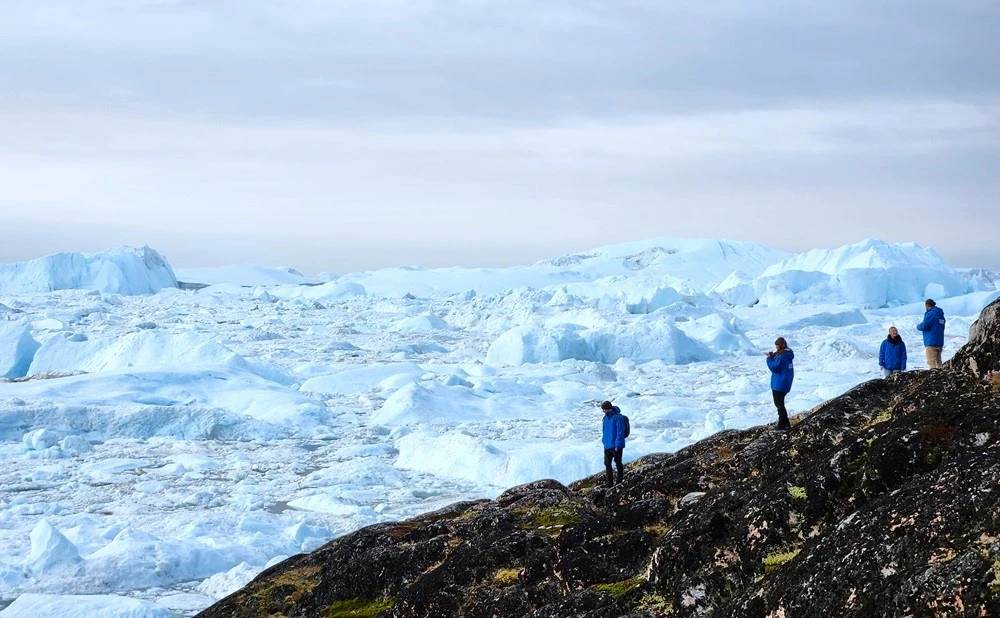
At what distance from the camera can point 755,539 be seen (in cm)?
700

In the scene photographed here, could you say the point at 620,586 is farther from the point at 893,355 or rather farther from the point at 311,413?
the point at 311,413

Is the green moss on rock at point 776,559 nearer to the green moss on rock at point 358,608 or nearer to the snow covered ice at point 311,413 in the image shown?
the green moss on rock at point 358,608

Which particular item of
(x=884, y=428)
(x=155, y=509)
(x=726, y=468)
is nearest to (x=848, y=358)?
(x=155, y=509)

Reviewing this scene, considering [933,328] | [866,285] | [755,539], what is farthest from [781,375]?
[866,285]

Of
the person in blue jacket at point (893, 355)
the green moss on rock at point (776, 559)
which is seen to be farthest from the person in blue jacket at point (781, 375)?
the green moss on rock at point (776, 559)

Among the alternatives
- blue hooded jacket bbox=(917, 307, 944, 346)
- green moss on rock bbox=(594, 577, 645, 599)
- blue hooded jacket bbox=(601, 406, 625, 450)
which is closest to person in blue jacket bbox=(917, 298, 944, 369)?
blue hooded jacket bbox=(917, 307, 944, 346)

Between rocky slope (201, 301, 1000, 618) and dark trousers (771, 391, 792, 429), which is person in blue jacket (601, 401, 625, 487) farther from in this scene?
dark trousers (771, 391, 792, 429)

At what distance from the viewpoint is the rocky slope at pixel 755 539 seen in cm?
528

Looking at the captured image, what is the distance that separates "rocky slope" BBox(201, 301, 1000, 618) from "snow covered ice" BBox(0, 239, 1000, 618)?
696 centimetres

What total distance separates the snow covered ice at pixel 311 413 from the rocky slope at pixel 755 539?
696 cm

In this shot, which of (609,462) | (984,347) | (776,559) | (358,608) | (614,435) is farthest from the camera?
(609,462)

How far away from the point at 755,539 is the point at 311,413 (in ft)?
96.8

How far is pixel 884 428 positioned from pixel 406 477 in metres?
20.5

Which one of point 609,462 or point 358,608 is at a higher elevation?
point 609,462
